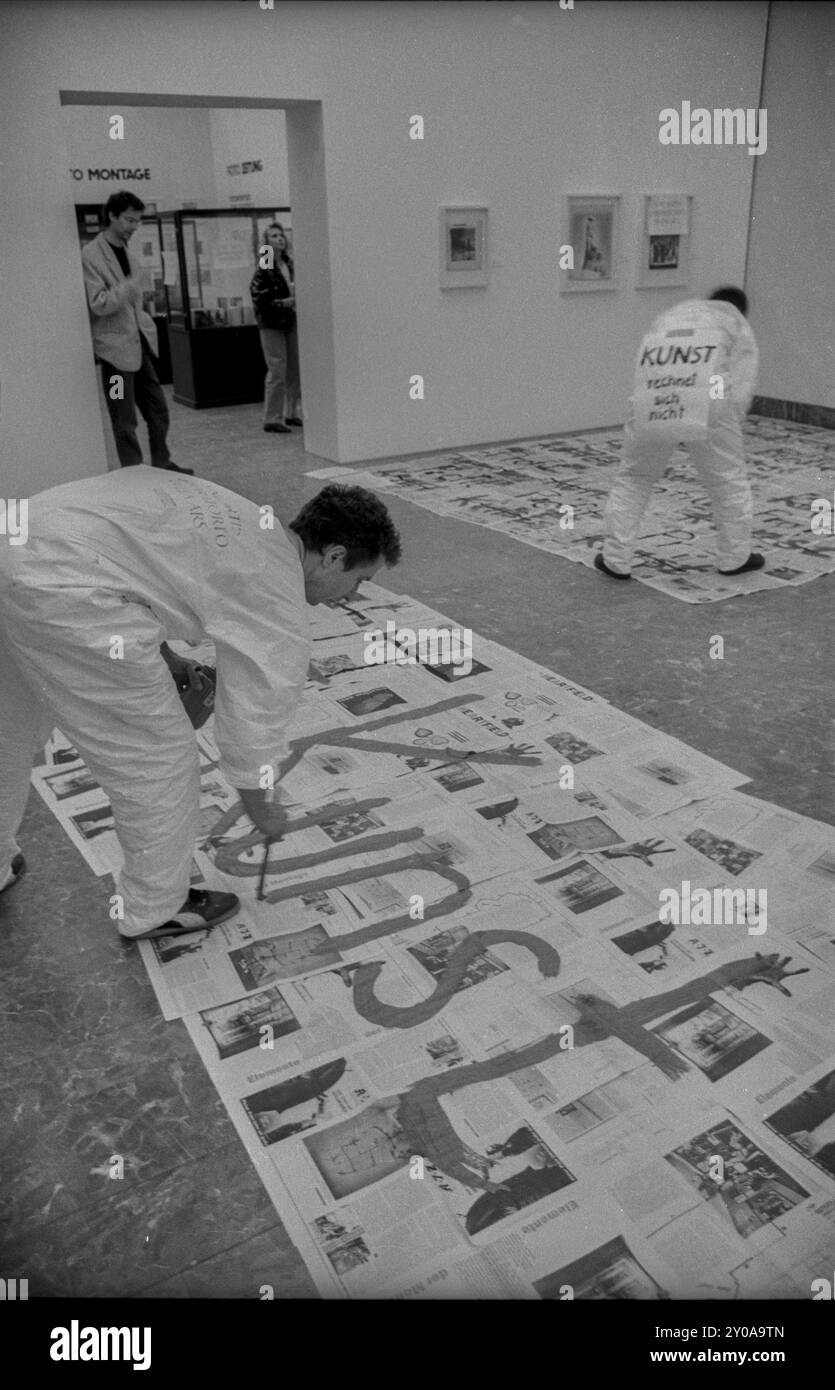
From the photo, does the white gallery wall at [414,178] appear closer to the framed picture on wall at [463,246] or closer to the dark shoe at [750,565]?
the framed picture on wall at [463,246]

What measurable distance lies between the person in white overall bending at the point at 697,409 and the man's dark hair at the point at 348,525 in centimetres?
211

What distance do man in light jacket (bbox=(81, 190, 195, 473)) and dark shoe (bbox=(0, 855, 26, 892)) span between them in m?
2.60

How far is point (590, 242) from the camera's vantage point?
6.25 m

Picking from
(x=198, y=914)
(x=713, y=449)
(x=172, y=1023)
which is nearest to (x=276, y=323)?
(x=713, y=449)

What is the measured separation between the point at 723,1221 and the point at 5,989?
1.22m

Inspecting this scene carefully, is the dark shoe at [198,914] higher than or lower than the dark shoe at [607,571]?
lower

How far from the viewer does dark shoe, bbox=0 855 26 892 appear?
212 cm

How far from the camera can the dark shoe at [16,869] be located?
212 cm

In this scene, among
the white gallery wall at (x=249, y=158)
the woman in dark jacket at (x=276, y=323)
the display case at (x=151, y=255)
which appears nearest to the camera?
the woman in dark jacket at (x=276, y=323)

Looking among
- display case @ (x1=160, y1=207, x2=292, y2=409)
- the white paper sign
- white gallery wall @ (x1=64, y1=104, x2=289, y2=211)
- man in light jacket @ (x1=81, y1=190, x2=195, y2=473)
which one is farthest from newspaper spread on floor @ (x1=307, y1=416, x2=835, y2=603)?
white gallery wall @ (x1=64, y1=104, x2=289, y2=211)

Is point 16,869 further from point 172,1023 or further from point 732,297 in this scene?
point 732,297

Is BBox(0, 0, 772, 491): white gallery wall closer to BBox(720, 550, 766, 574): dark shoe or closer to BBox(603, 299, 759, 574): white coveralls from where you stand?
BBox(603, 299, 759, 574): white coveralls

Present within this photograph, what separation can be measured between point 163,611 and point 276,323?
18.2ft

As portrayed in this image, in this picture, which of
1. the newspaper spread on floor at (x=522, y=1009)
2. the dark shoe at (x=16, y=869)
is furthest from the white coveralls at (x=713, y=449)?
the dark shoe at (x=16, y=869)
